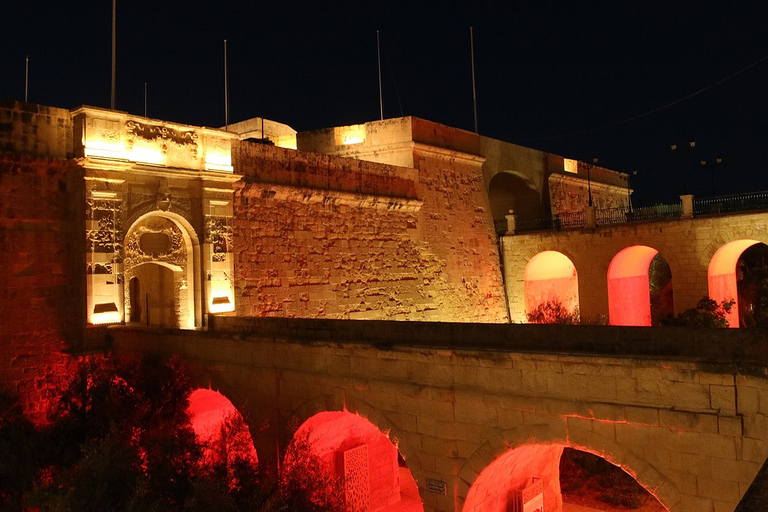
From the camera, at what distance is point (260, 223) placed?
1459 centimetres

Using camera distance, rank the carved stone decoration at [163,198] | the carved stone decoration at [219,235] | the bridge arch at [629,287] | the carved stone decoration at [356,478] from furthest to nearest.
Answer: the bridge arch at [629,287] → the carved stone decoration at [219,235] → the carved stone decoration at [163,198] → the carved stone decoration at [356,478]

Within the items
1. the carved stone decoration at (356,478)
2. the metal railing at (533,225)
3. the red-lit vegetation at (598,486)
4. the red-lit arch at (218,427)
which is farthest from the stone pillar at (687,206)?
the red-lit arch at (218,427)

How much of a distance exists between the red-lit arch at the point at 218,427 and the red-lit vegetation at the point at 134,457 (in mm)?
33

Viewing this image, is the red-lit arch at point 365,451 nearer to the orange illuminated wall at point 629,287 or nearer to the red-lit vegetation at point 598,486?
the red-lit vegetation at point 598,486

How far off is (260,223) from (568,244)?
1126 centimetres

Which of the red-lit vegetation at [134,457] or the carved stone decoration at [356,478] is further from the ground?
the red-lit vegetation at [134,457]

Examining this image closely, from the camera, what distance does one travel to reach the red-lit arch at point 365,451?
9641mm

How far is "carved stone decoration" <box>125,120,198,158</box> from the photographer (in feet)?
39.9

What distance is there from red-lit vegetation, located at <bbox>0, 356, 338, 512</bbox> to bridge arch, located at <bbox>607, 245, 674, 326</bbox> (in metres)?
14.1

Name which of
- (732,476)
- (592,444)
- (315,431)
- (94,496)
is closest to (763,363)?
(732,476)

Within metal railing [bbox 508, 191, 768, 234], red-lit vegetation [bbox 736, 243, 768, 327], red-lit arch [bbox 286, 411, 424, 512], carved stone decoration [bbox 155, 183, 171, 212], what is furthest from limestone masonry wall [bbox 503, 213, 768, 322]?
carved stone decoration [bbox 155, 183, 171, 212]

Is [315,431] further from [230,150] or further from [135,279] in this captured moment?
[135,279]

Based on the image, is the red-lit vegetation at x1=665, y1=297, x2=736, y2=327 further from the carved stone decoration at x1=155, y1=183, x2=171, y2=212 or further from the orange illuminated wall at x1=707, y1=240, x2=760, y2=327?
the carved stone decoration at x1=155, y1=183, x2=171, y2=212

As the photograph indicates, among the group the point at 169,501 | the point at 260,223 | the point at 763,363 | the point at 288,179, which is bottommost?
the point at 169,501
